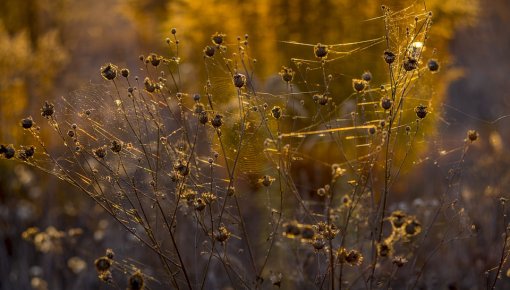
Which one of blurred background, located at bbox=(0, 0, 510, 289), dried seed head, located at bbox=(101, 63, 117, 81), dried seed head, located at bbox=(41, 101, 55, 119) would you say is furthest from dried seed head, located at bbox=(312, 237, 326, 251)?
blurred background, located at bbox=(0, 0, 510, 289)

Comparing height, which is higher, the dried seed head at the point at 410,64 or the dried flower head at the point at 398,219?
the dried seed head at the point at 410,64

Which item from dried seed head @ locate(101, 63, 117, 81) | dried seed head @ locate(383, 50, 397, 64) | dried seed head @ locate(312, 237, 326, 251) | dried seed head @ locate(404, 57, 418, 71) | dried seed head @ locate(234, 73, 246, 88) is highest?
dried seed head @ locate(101, 63, 117, 81)

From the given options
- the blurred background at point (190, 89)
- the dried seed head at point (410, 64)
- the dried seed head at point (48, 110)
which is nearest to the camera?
the dried seed head at point (410, 64)

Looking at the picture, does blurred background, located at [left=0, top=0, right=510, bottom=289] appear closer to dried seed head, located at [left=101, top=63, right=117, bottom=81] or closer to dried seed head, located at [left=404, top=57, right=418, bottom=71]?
dried seed head, located at [left=404, top=57, right=418, bottom=71]

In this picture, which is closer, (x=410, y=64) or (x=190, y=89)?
(x=410, y=64)

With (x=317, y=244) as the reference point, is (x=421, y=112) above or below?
above

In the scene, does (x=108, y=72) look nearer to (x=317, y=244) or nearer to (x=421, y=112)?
(x=317, y=244)

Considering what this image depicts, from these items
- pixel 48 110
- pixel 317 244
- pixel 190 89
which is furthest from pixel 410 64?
pixel 190 89

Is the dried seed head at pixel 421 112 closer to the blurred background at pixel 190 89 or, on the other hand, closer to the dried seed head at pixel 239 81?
the dried seed head at pixel 239 81

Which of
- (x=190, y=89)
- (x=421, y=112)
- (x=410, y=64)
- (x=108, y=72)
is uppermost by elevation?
(x=190, y=89)

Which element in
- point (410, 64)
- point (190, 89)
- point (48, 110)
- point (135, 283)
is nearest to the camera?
point (135, 283)

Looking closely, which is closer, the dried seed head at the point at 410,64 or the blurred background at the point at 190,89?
the dried seed head at the point at 410,64

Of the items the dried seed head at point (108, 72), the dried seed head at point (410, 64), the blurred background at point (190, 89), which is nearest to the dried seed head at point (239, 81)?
the dried seed head at point (108, 72)

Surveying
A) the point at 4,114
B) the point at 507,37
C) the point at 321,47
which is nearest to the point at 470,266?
the point at 321,47
